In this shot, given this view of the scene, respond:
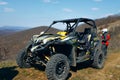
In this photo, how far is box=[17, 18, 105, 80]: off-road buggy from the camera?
840 cm

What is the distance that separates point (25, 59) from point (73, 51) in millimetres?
2118

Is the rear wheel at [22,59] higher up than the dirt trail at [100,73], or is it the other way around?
the rear wheel at [22,59]

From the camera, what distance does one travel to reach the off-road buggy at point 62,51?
8.40 meters

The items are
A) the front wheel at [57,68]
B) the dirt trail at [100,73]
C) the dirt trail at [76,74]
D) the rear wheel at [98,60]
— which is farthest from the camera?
the rear wheel at [98,60]

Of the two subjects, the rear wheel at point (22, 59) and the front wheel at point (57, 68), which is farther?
the rear wheel at point (22, 59)

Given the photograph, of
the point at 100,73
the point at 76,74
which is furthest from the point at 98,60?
the point at 76,74

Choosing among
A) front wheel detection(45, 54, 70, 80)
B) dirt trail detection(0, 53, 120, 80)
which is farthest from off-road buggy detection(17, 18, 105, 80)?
dirt trail detection(0, 53, 120, 80)

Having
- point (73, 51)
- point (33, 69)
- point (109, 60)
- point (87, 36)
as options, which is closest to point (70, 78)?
point (73, 51)

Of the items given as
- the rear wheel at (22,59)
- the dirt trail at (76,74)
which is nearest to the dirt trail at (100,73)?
the dirt trail at (76,74)

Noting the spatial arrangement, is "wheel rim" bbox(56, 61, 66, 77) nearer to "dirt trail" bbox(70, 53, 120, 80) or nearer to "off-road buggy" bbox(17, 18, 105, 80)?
"off-road buggy" bbox(17, 18, 105, 80)

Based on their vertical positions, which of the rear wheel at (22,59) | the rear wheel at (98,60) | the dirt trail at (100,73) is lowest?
the dirt trail at (100,73)

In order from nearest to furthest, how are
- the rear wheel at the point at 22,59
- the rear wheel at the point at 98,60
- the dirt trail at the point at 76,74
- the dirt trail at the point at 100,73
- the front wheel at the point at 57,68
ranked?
the front wheel at the point at 57,68, the dirt trail at the point at 76,74, the dirt trail at the point at 100,73, the rear wheel at the point at 22,59, the rear wheel at the point at 98,60

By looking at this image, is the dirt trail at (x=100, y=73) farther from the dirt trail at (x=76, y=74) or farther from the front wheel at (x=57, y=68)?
the front wheel at (x=57, y=68)

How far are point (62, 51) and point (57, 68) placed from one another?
1337mm
